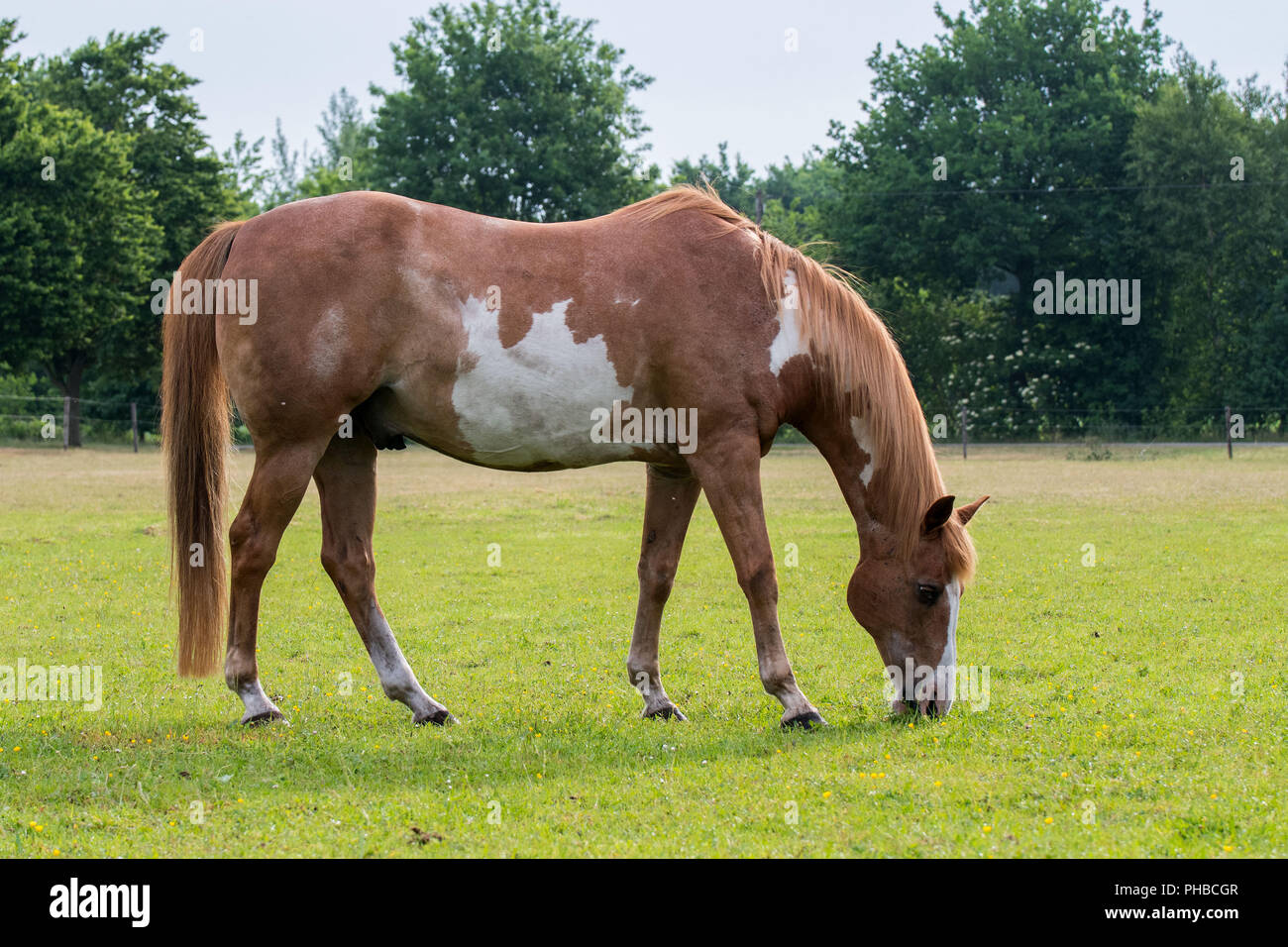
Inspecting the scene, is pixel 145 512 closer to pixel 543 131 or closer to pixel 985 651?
pixel 985 651

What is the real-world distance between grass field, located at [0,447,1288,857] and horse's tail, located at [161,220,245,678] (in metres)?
0.54

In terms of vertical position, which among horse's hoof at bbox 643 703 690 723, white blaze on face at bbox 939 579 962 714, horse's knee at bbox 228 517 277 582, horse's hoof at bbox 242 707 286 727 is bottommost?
horse's hoof at bbox 643 703 690 723

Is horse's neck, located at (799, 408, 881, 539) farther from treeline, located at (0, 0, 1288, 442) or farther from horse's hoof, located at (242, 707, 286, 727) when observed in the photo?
treeline, located at (0, 0, 1288, 442)

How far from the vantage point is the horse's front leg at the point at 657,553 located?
6422mm

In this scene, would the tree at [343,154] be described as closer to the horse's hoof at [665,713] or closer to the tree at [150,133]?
the tree at [150,133]

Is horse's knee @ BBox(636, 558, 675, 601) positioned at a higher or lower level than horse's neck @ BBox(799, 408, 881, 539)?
lower

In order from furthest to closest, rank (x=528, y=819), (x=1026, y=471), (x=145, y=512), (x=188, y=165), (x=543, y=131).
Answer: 1. (x=543, y=131)
2. (x=188, y=165)
3. (x=1026, y=471)
4. (x=145, y=512)
5. (x=528, y=819)

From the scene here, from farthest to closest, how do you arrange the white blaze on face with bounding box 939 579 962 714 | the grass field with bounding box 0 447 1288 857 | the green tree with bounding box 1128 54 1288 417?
the green tree with bounding box 1128 54 1288 417, the white blaze on face with bounding box 939 579 962 714, the grass field with bounding box 0 447 1288 857

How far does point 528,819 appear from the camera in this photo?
14.4 ft

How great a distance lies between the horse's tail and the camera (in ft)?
19.7

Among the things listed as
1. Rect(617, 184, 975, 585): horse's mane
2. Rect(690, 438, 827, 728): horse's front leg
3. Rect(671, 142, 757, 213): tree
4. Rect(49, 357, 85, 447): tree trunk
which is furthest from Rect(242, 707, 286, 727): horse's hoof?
Rect(671, 142, 757, 213): tree

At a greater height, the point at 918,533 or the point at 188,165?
the point at 188,165

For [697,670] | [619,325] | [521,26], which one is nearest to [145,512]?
[697,670]

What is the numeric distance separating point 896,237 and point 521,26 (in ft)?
68.9
